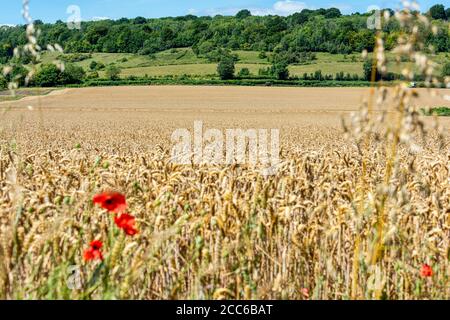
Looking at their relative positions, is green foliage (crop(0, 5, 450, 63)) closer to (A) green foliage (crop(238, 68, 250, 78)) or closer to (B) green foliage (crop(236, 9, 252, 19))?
(A) green foliage (crop(238, 68, 250, 78))

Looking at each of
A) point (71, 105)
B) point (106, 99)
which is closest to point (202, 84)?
point (106, 99)

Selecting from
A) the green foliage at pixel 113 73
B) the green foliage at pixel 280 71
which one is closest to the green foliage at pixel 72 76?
the green foliage at pixel 113 73

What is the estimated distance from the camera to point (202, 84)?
8238 cm

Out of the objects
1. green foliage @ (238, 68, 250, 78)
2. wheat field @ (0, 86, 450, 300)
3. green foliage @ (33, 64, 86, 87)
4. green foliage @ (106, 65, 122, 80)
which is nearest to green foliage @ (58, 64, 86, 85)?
green foliage @ (33, 64, 86, 87)

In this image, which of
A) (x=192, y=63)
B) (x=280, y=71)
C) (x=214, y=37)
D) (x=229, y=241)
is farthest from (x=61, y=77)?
(x=229, y=241)

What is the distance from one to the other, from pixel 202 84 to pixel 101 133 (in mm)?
57624

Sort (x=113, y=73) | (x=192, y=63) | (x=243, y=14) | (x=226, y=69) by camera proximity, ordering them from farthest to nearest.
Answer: (x=243, y=14), (x=192, y=63), (x=113, y=73), (x=226, y=69)

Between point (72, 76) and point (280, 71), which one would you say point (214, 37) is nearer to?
point (280, 71)

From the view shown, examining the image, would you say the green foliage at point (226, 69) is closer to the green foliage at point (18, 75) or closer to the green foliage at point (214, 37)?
→ the green foliage at point (214, 37)

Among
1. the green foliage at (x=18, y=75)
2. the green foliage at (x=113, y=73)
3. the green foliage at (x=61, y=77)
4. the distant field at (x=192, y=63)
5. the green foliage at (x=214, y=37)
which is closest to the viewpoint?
the green foliage at (x=18, y=75)

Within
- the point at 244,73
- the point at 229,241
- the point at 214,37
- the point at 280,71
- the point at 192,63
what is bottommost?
the point at 244,73

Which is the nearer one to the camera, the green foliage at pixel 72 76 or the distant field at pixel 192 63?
the green foliage at pixel 72 76
